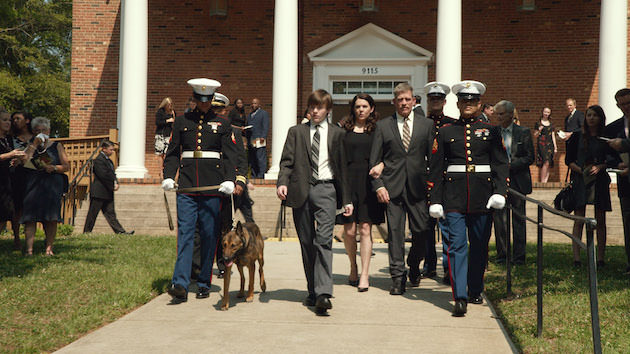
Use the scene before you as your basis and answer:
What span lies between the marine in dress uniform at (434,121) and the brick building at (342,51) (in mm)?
10573

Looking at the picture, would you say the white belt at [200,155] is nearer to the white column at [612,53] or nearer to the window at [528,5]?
Result: the white column at [612,53]

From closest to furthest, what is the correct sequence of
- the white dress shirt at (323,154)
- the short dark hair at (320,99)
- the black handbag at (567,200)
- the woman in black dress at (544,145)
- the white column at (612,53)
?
1. the short dark hair at (320,99)
2. the white dress shirt at (323,154)
3. the black handbag at (567,200)
4. the white column at (612,53)
5. the woman in black dress at (544,145)

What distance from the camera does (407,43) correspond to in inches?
750

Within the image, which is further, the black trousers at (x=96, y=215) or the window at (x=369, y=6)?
the window at (x=369, y=6)

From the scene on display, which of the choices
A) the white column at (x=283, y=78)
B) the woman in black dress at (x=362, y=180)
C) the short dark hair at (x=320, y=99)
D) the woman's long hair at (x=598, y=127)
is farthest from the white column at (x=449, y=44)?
the short dark hair at (x=320, y=99)

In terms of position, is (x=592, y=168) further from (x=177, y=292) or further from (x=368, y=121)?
(x=177, y=292)

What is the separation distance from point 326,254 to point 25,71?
39.2 meters

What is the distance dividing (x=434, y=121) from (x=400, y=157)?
930 mm

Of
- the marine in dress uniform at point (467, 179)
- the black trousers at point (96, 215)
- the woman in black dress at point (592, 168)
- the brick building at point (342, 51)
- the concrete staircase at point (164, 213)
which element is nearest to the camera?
the marine in dress uniform at point (467, 179)

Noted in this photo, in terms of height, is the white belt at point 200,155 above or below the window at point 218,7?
below

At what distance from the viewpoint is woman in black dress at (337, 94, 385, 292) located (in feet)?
23.1

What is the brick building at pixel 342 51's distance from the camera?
18.8 meters

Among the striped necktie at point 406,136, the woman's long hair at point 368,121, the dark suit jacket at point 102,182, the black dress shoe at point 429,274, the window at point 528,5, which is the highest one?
the window at point 528,5

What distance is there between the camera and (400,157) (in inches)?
273
